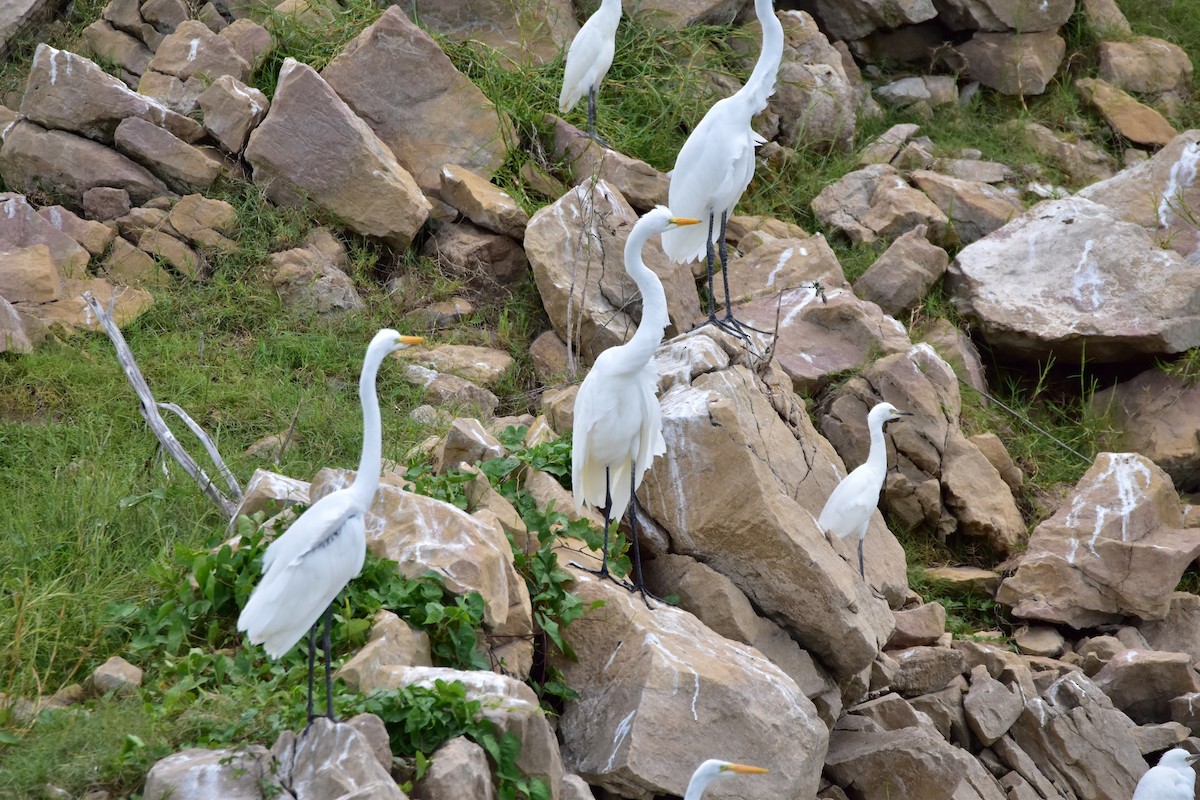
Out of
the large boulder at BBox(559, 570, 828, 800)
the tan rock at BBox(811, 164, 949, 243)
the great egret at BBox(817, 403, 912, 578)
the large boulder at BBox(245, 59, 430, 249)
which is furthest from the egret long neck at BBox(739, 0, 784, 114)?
the large boulder at BBox(559, 570, 828, 800)

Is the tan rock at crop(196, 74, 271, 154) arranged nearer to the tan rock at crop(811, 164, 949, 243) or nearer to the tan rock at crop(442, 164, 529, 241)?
the tan rock at crop(442, 164, 529, 241)

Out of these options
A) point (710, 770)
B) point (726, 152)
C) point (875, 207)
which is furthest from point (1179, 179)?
point (710, 770)

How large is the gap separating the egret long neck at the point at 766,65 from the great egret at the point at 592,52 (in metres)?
1.92

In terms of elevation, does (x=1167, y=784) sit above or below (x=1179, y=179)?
below

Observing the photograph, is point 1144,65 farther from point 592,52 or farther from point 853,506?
point 853,506

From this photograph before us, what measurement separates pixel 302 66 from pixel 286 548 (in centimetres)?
541

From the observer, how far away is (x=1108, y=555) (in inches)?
292

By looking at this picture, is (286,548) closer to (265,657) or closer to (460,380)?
(265,657)

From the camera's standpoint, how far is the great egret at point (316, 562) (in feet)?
12.2

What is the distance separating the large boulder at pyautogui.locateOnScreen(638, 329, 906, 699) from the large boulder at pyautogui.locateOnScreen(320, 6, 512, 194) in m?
3.57

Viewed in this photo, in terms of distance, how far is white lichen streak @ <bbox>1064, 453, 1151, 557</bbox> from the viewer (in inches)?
301

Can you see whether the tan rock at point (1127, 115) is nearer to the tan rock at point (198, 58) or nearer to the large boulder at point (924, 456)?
the large boulder at point (924, 456)

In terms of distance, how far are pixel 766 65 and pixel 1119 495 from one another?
3.48m

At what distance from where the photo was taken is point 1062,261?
A: 927cm
